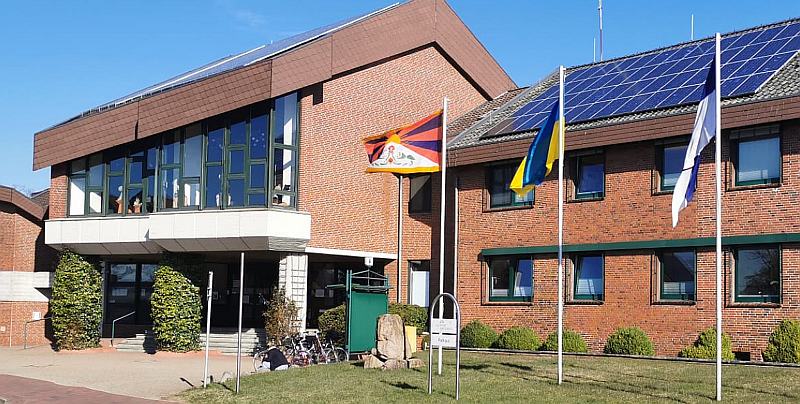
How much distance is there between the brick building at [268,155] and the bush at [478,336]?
5.16 metres

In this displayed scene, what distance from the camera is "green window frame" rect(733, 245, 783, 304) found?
23344 mm

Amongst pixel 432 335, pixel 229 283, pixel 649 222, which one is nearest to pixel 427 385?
pixel 432 335

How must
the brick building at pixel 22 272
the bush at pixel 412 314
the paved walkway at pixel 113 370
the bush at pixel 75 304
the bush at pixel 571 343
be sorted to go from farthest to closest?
the brick building at pixel 22 272 → the bush at pixel 75 304 → the bush at pixel 412 314 → the bush at pixel 571 343 → the paved walkway at pixel 113 370

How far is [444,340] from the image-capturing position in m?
17.7

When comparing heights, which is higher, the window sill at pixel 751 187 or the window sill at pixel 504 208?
the window sill at pixel 751 187

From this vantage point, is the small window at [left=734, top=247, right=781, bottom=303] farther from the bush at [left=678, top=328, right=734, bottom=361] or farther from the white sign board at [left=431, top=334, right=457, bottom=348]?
the white sign board at [left=431, top=334, right=457, bottom=348]

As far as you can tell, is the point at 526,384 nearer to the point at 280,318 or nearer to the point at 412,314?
the point at 280,318

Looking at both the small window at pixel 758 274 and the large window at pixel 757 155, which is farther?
the large window at pixel 757 155

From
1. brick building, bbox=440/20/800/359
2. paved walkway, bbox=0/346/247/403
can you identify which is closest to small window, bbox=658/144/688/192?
brick building, bbox=440/20/800/359

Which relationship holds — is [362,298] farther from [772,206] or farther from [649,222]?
[772,206]

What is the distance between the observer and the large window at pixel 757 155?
23.5 metres

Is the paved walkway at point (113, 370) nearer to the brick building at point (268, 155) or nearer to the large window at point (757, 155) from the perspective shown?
the brick building at point (268, 155)

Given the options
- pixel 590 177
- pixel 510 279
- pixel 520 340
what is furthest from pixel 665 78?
pixel 520 340

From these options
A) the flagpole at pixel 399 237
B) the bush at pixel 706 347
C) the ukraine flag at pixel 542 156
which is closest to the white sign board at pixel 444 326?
the ukraine flag at pixel 542 156
